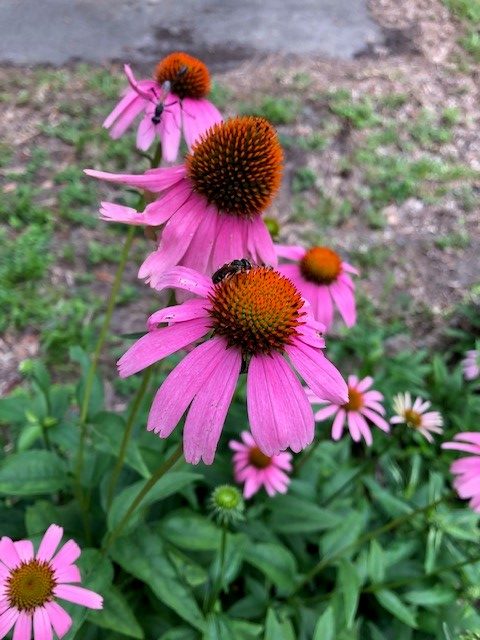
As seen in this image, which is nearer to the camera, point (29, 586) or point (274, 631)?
point (29, 586)

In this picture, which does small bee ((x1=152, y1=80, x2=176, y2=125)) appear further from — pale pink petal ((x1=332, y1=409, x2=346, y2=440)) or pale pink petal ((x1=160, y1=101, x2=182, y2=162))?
pale pink petal ((x1=332, y1=409, x2=346, y2=440))

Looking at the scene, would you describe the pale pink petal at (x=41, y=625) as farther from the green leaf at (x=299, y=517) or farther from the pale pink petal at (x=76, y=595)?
the green leaf at (x=299, y=517)

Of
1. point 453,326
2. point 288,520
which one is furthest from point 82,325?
point 453,326

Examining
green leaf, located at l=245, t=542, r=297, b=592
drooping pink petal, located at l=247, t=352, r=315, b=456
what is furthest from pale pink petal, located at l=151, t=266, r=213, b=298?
green leaf, located at l=245, t=542, r=297, b=592

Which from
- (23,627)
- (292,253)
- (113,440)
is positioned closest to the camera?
(23,627)

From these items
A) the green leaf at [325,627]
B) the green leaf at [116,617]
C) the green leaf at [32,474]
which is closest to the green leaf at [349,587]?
the green leaf at [325,627]

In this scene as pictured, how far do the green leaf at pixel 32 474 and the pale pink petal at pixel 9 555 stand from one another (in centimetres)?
28

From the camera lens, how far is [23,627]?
0.87m

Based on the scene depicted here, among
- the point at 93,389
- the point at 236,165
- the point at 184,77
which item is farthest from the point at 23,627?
the point at 184,77

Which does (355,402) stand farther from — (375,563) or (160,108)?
(160,108)

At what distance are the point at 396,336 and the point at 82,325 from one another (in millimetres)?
1333

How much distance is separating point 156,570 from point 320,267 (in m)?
0.78

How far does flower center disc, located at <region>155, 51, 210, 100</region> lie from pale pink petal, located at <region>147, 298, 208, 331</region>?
0.61 meters

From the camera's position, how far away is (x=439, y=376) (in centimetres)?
224
